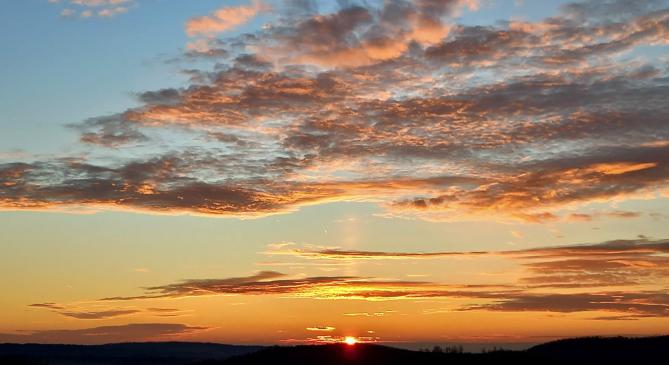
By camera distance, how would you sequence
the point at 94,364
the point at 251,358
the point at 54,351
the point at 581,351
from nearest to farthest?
the point at 251,358
the point at 581,351
the point at 94,364
the point at 54,351

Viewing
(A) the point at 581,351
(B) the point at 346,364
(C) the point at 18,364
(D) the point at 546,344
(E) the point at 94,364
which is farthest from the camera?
(E) the point at 94,364

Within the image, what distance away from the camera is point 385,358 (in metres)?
64.4

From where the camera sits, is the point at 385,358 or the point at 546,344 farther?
the point at 546,344

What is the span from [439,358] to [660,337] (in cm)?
3879

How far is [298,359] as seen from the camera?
215ft

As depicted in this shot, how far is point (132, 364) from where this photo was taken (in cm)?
16050

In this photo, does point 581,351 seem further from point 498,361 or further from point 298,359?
point 298,359

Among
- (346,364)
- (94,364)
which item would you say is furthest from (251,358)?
(94,364)

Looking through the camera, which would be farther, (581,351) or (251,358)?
(581,351)

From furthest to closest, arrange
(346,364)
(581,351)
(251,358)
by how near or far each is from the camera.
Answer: (581,351)
(251,358)
(346,364)

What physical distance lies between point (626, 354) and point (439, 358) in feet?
97.9

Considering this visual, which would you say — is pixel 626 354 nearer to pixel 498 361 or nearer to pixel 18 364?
pixel 498 361

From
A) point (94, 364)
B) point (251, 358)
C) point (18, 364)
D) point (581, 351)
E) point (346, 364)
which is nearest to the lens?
point (346, 364)

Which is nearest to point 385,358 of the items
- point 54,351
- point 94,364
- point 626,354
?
point 626,354
